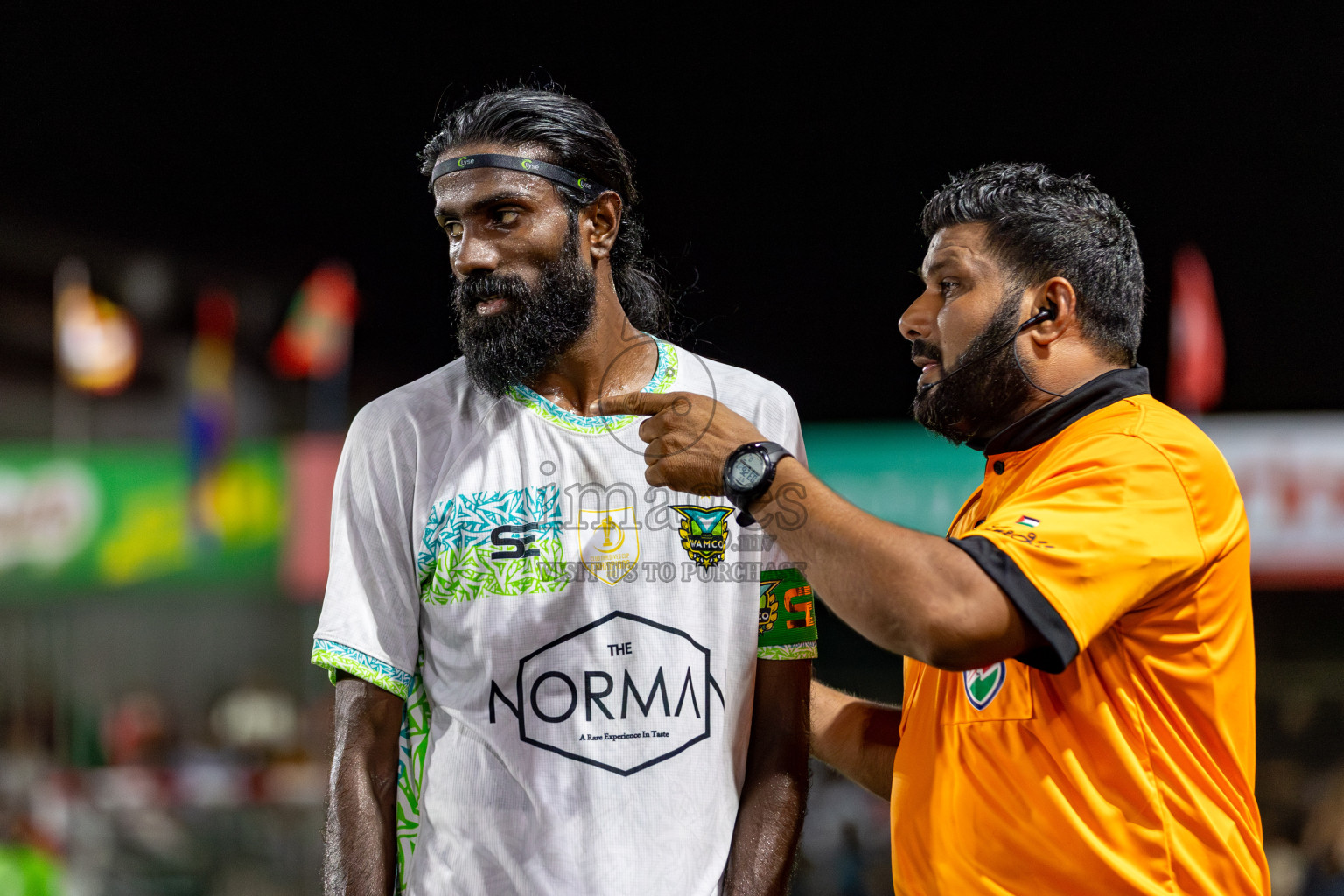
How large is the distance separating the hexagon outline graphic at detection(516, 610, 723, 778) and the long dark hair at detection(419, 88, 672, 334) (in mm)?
589

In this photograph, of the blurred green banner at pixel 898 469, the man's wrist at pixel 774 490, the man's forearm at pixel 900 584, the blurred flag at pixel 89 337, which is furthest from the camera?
the blurred flag at pixel 89 337

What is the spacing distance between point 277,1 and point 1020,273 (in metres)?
5.91

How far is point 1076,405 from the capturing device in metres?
1.73

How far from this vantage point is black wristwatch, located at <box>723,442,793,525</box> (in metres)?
1.57

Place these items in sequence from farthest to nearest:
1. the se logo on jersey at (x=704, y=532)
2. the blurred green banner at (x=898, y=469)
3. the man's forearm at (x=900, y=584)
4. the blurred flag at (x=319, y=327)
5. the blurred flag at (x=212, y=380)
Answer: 1. the blurred flag at (x=212, y=380)
2. the blurred flag at (x=319, y=327)
3. the blurred green banner at (x=898, y=469)
4. the se logo on jersey at (x=704, y=532)
5. the man's forearm at (x=900, y=584)

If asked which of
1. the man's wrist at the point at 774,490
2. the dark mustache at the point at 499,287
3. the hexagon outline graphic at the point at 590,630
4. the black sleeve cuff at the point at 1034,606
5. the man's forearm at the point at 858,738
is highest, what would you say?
the dark mustache at the point at 499,287

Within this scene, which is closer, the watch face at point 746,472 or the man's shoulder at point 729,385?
the watch face at point 746,472

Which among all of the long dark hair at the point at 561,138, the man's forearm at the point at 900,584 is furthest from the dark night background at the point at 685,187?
the man's forearm at the point at 900,584

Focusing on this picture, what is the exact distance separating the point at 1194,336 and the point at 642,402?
535 centimetres

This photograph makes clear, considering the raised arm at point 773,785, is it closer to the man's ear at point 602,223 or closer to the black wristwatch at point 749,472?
the black wristwatch at point 749,472

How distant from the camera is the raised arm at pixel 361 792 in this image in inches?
62.5

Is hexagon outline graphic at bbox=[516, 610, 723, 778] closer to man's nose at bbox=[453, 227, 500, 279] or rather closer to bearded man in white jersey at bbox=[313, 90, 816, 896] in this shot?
bearded man in white jersey at bbox=[313, 90, 816, 896]

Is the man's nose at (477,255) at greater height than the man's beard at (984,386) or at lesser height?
greater

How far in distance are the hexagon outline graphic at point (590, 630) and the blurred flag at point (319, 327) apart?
6.05m
